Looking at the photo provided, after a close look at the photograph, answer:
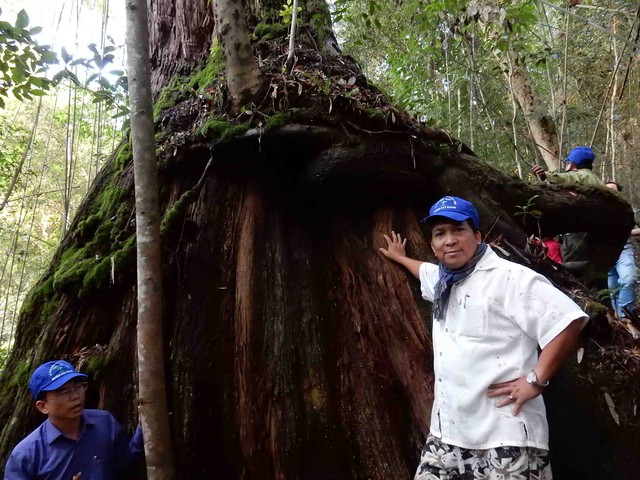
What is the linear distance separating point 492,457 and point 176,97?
3.94 metres

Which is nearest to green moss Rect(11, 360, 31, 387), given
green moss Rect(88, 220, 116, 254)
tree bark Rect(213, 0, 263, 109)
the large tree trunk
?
the large tree trunk

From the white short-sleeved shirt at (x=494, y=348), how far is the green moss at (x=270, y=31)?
12.2 ft

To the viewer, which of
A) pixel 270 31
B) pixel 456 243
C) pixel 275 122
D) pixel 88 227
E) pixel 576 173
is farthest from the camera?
pixel 270 31

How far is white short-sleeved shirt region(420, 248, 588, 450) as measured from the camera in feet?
7.16

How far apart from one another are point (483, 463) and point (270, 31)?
4.62 metres

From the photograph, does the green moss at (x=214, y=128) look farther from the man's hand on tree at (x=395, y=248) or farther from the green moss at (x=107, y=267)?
the man's hand on tree at (x=395, y=248)

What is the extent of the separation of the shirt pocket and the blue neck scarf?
0.15 m

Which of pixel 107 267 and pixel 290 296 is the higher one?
pixel 107 267

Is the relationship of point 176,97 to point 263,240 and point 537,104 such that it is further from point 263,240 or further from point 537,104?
point 537,104

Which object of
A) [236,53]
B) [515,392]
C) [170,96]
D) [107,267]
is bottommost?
[515,392]

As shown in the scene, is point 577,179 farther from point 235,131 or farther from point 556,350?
point 235,131

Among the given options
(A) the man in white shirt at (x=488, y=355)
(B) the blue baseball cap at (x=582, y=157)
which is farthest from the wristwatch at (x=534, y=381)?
(B) the blue baseball cap at (x=582, y=157)

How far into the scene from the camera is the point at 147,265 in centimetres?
284

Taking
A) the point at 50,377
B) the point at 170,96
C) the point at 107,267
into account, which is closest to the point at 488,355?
the point at 50,377
